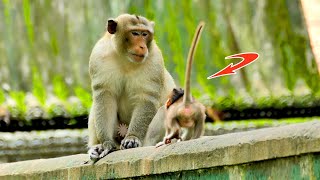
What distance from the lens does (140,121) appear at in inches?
303

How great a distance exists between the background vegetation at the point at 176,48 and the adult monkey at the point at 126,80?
7.04 ft

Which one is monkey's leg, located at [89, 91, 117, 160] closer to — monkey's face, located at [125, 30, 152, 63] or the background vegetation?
monkey's face, located at [125, 30, 152, 63]

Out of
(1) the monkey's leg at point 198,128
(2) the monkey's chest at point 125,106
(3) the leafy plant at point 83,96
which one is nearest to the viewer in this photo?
(1) the monkey's leg at point 198,128

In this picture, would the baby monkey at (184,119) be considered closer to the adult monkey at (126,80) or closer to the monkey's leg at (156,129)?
the monkey's leg at (156,129)

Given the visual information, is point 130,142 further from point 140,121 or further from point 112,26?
point 112,26

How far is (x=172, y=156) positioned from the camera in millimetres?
5582

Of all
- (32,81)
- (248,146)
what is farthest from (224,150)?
(32,81)

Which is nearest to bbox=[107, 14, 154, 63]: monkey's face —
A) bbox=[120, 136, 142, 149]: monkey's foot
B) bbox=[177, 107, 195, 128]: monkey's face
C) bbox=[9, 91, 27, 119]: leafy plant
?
bbox=[120, 136, 142, 149]: monkey's foot

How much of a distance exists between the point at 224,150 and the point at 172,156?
1.67 ft

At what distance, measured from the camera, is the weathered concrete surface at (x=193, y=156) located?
4.67m

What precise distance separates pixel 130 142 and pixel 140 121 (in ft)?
0.92

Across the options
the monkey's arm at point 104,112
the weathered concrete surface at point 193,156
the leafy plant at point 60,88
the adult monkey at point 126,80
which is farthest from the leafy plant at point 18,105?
the weathered concrete surface at point 193,156

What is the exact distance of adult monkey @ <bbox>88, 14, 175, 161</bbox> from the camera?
7648mm

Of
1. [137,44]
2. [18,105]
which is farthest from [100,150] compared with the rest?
[18,105]
